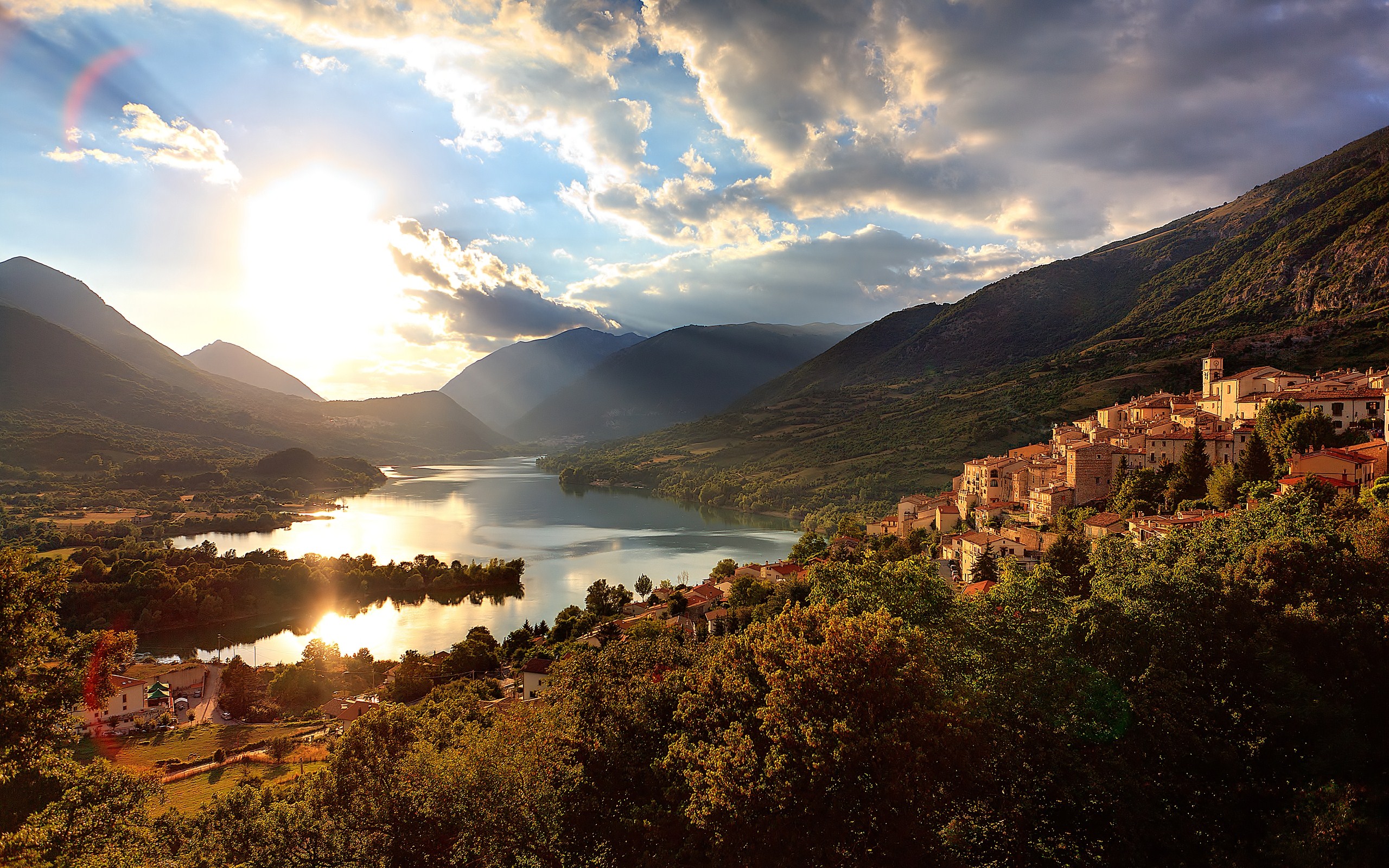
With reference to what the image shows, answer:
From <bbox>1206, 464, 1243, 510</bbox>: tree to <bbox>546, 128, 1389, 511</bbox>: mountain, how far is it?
29610 mm

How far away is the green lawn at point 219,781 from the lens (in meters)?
16.1

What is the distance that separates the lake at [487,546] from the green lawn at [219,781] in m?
15.4

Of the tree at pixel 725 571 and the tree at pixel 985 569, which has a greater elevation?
the tree at pixel 985 569

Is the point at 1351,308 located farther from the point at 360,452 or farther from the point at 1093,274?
the point at 360,452

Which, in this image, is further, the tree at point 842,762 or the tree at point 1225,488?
the tree at point 1225,488

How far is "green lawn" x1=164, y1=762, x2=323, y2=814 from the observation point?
16109mm

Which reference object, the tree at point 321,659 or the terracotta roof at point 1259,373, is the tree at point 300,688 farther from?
the terracotta roof at point 1259,373

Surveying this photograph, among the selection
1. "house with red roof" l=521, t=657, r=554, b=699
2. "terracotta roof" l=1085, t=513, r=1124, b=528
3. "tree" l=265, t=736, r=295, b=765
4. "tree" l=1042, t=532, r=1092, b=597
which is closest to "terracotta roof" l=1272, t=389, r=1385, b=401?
"terracotta roof" l=1085, t=513, r=1124, b=528

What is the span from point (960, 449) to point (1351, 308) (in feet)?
115

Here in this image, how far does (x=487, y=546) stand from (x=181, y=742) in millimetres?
38165

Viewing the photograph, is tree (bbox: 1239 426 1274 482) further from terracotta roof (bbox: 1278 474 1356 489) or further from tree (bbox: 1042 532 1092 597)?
tree (bbox: 1042 532 1092 597)

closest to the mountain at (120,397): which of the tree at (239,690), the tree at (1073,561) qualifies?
the tree at (239,690)

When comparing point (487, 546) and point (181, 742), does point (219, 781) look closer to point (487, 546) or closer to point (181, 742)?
point (181, 742)

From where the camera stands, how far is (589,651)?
12.5 meters
